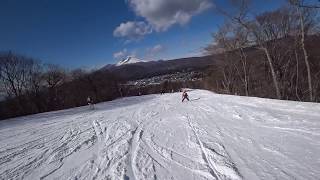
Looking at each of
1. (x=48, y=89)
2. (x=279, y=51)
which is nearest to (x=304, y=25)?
(x=279, y=51)

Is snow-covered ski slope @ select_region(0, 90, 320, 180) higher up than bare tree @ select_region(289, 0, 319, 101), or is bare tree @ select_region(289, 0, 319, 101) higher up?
bare tree @ select_region(289, 0, 319, 101)

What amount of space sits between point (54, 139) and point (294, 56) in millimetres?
24371

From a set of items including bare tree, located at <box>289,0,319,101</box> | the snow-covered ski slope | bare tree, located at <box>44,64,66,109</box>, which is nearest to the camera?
the snow-covered ski slope

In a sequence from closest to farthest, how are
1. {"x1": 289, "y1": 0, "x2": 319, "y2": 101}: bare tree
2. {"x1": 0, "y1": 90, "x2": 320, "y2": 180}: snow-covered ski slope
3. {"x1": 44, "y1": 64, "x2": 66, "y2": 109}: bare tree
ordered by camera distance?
{"x1": 0, "y1": 90, "x2": 320, "y2": 180}: snow-covered ski slope < {"x1": 289, "y1": 0, "x2": 319, "y2": 101}: bare tree < {"x1": 44, "y1": 64, "x2": 66, "y2": 109}: bare tree

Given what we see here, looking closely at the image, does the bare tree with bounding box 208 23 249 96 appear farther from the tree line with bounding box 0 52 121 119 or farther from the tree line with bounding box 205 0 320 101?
the tree line with bounding box 0 52 121 119

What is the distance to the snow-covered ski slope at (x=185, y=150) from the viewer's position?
19.0 ft

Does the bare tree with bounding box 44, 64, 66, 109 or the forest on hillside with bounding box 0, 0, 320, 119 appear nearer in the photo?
the forest on hillside with bounding box 0, 0, 320, 119

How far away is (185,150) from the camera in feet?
24.4

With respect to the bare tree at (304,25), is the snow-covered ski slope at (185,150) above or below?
below

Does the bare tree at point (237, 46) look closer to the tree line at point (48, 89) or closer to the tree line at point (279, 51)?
the tree line at point (279, 51)

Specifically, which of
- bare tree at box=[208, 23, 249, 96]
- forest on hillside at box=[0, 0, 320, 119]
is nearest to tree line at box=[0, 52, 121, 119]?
forest on hillside at box=[0, 0, 320, 119]

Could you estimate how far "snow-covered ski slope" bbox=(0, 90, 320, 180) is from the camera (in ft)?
19.0

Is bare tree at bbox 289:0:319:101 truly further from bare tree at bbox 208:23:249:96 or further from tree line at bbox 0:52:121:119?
tree line at bbox 0:52:121:119

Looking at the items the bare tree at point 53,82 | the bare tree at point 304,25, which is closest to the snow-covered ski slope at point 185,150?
the bare tree at point 304,25
